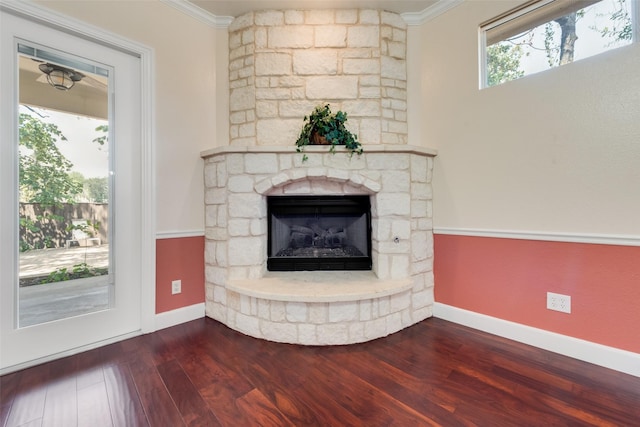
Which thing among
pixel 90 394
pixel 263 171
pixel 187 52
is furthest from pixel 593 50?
pixel 90 394

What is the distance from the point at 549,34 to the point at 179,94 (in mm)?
2821

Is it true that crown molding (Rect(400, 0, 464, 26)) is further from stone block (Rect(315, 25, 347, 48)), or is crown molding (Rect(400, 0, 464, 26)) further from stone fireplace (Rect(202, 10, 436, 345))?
stone block (Rect(315, 25, 347, 48))

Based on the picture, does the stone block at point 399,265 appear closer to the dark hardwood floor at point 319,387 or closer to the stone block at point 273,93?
the dark hardwood floor at point 319,387

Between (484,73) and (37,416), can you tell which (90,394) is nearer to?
(37,416)

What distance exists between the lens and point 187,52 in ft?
7.53

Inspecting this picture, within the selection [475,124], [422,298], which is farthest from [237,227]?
[475,124]

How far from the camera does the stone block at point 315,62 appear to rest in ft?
7.61

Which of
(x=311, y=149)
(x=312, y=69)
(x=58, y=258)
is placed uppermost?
(x=312, y=69)

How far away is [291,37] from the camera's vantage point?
232 cm

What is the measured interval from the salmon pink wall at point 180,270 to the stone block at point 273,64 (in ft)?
5.11

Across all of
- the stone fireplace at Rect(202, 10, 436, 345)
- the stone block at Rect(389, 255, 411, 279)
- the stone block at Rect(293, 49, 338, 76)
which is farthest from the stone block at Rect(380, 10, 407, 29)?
the stone block at Rect(389, 255, 411, 279)

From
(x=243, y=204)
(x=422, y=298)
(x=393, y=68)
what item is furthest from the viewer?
(x=393, y=68)

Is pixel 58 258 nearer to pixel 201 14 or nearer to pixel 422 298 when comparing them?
pixel 201 14

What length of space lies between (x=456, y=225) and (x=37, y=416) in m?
2.81
